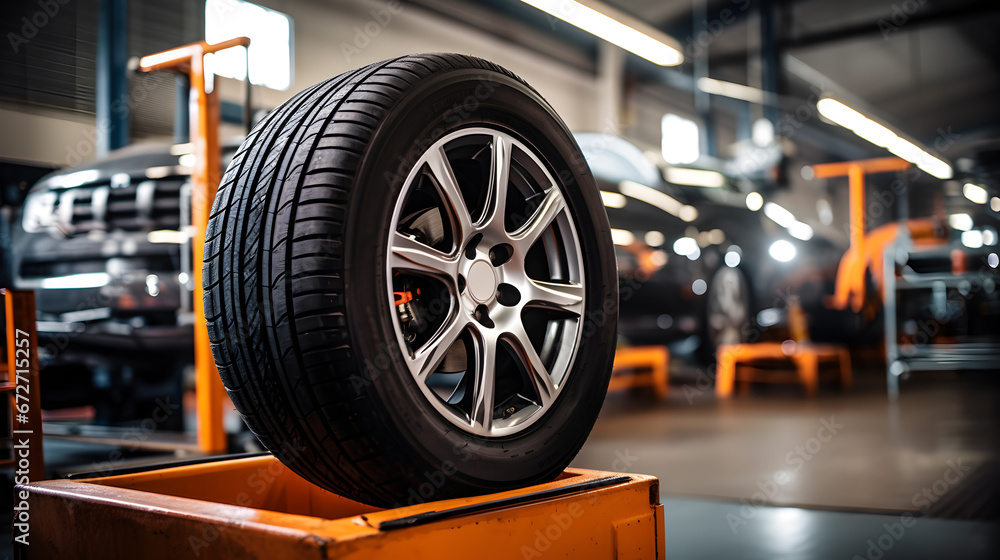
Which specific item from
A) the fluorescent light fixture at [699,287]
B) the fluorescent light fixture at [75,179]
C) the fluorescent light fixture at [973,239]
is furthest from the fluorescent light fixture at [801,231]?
the fluorescent light fixture at [75,179]

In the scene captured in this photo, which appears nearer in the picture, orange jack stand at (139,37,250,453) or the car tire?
the car tire

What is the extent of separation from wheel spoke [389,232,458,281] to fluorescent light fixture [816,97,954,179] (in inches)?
342

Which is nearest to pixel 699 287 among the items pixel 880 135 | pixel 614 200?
pixel 614 200

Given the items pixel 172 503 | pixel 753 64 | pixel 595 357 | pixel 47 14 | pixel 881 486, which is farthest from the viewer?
pixel 753 64

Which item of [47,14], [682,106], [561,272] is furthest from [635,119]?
[561,272]

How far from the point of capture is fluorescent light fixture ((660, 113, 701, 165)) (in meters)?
16.4

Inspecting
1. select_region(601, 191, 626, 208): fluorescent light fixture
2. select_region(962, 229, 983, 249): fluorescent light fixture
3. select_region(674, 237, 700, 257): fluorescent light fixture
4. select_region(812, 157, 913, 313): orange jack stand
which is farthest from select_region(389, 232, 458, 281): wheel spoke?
select_region(812, 157, 913, 313): orange jack stand

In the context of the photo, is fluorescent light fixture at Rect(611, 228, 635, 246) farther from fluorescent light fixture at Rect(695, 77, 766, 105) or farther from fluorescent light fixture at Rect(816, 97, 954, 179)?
fluorescent light fixture at Rect(695, 77, 766, 105)

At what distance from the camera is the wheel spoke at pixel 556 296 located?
142cm

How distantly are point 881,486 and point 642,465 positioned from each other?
883mm

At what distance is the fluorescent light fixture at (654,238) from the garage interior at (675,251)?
0.02 m

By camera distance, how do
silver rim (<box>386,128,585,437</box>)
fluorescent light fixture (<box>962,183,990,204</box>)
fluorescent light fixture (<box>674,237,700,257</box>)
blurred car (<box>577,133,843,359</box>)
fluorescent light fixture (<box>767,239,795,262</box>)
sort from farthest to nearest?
fluorescent light fixture (<box>962,183,990,204</box>) → fluorescent light fixture (<box>767,239,795,262</box>) → fluorescent light fixture (<box>674,237,700,257</box>) → blurred car (<box>577,133,843,359</box>) → silver rim (<box>386,128,585,437</box>)

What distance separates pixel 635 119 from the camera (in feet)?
51.8

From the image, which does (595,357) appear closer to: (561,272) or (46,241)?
(561,272)
